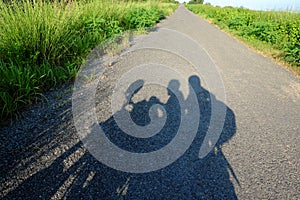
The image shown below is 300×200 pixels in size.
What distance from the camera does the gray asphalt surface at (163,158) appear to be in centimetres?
172

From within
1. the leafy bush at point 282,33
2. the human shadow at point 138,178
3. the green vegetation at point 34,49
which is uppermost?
the leafy bush at point 282,33

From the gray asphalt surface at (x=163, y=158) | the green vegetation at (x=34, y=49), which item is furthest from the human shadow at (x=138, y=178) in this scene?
the green vegetation at (x=34, y=49)

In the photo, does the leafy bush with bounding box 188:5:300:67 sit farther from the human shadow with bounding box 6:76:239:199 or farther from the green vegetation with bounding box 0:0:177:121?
the green vegetation with bounding box 0:0:177:121

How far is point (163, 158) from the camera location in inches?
82.8

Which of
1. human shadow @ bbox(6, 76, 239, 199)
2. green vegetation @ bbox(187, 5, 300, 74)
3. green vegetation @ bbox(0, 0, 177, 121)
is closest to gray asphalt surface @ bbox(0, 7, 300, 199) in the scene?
human shadow @ bbox(6, 76, 239, 199)

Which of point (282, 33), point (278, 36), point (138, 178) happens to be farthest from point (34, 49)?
point (282, 33)

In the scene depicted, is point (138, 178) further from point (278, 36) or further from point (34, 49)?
point (278, 36)

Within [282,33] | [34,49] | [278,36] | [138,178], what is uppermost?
[282,33]

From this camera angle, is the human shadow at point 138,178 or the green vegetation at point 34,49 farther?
the green vegetation at point 34,49

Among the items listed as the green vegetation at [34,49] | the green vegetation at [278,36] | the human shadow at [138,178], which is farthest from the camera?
the green vegetation at [278,36]

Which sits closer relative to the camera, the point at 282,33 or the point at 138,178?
the point at 138,178

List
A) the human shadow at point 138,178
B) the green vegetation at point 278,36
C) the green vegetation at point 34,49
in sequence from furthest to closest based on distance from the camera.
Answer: the green vegetation at point 278,36, the green vegetation at point 34,49, the human shadow at point 138,178

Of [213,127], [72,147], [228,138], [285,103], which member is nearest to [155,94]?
[213,127]

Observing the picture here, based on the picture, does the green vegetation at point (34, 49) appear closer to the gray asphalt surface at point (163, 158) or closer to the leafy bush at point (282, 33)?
the gray asphalt surface at point (163, 158)
